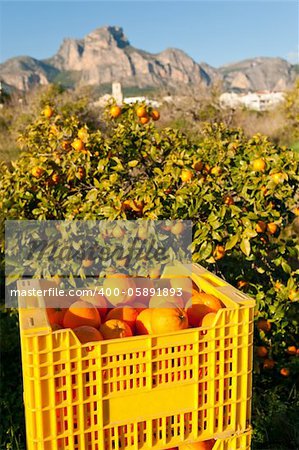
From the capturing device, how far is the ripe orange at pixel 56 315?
1.38 meters

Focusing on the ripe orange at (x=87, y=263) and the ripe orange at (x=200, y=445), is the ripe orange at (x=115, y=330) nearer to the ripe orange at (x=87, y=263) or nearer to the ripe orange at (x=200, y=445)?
A: the ripe orange at (x=200, y=445)

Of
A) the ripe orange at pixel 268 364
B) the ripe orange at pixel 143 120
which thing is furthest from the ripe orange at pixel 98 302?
the ripe orange at pixel 143 120

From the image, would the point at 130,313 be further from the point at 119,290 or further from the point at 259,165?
the point at 259,165

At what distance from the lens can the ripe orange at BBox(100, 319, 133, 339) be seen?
1.27 metres

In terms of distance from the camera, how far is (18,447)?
207 cm

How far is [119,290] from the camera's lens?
5.02ft

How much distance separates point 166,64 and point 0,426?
115 m

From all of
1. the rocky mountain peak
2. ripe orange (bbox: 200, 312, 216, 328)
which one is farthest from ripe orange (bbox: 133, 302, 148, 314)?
the rocky mountain peak

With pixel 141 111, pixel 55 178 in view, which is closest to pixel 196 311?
pixel 55 178

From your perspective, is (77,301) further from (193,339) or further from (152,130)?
(152,130)

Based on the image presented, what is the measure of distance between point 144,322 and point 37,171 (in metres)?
1.45

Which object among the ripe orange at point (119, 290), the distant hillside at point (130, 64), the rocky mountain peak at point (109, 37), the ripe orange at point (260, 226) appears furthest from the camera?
the rocky mountain peak at point (109, 37)

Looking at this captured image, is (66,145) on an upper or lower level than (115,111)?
lower

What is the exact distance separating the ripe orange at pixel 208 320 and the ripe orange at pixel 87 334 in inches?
11.7
